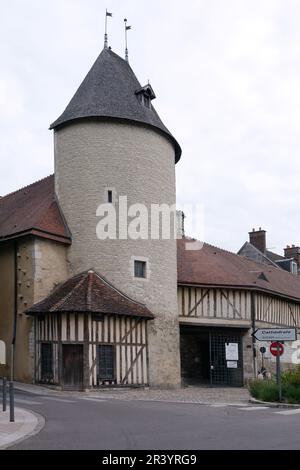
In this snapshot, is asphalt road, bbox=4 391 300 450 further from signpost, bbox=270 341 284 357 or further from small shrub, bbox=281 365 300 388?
small shrub, bbox=281 365 300 388

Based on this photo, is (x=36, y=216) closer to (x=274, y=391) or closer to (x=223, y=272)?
(x=223, y=272)

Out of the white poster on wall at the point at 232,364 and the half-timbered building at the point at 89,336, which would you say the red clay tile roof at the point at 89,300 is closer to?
the half-timbered building at the point at 89,336

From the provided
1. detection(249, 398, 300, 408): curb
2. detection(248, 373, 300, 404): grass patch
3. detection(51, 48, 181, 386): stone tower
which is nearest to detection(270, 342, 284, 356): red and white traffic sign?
detection(248, 373, 300, 404): grass patch

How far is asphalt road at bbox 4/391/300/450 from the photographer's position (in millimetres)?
7535

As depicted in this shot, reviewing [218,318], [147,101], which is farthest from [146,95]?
[218,318]

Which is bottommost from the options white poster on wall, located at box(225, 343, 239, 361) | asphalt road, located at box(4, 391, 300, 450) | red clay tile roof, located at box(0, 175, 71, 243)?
asphalt road, located at box(4, 391, 300, 450)

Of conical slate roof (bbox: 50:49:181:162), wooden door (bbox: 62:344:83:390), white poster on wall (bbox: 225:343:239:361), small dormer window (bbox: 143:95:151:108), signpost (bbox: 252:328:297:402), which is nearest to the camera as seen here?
signpost (bbox: 252:328:297:402)

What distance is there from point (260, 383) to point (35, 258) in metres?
7.77

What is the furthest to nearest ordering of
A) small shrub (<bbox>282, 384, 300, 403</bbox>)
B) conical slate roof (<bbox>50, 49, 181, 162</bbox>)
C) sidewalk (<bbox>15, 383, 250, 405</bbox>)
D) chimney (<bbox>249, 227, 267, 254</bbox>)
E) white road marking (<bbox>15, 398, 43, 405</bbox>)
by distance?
chimney (<bbox>249, 227, 267, 254</bbox>), conical slate roof (<bbox>50, 49, 181, 162</bbox>), sidewalk (<bbox>15, 383, 250, 405</bbox>), small shrub (<bbox>282, 384, 300, 403</bbox>), white road marking (<bbox>15, 398, 43, 405</bbox>)

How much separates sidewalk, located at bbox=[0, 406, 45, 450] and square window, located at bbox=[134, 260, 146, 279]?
8839 mm

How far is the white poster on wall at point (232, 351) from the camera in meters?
22.6

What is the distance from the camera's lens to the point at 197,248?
2606 cm

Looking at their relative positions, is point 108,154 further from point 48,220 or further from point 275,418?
point 275,418
